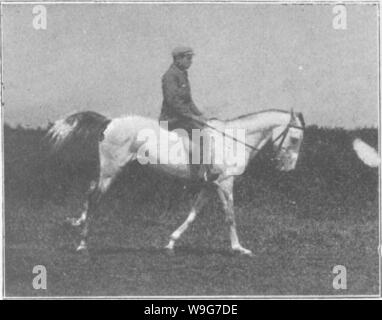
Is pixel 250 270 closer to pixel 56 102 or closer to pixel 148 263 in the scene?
pixel 148 263

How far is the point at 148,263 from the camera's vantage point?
9.23 m

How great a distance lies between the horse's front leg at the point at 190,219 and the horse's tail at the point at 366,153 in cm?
164

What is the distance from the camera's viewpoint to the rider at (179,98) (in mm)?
9203

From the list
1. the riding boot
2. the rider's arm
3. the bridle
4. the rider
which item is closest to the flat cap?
the rider

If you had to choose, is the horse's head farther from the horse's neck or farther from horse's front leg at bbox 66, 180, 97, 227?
horse's front leg at bbox 66, 180, 97, 227

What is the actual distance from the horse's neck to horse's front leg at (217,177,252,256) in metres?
0.55

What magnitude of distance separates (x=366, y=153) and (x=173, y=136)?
2.00m

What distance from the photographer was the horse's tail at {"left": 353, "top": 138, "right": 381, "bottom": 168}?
9.40 meters

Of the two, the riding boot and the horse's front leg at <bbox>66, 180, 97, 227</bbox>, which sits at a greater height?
the riding boot

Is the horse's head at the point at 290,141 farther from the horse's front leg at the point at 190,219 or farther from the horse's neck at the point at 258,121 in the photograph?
the horse's front leg at the point at 190,219

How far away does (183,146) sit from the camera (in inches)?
365

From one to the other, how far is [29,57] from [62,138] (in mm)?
885

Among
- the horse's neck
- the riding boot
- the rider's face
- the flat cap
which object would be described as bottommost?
the riding boot
